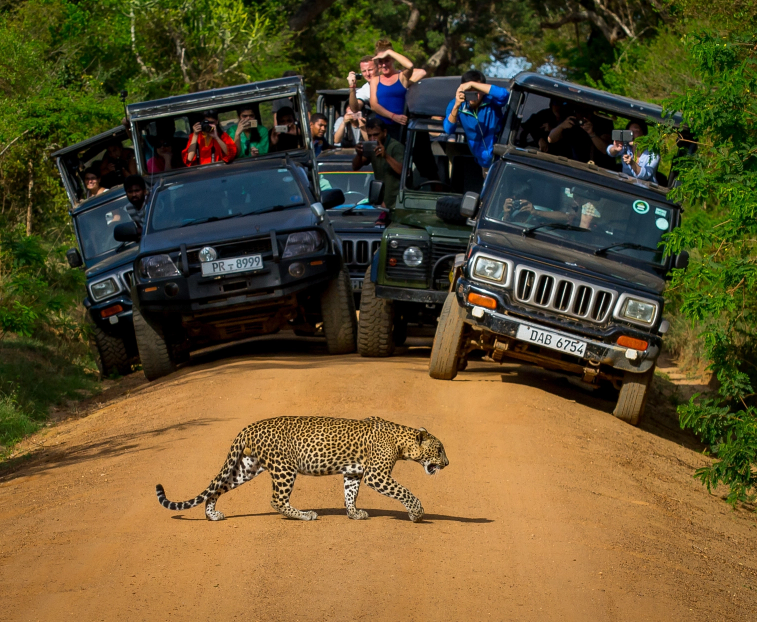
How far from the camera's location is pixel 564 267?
9.41m

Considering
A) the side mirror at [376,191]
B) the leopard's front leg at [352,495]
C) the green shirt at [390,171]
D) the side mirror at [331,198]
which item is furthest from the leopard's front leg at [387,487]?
the green shirt at [390,171]

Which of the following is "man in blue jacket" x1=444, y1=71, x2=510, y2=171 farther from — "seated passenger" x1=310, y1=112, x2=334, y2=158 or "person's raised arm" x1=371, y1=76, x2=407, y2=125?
"seated passenger" x1=310, y1=112, x2=334, y2=158

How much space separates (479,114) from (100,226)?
5820 millimetres

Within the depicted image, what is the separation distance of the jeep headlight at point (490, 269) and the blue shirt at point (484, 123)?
1948mm

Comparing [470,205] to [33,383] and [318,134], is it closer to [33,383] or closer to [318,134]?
[33,383]

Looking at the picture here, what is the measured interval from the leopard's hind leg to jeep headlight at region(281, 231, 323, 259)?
513cm

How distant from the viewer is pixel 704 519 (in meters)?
7.82

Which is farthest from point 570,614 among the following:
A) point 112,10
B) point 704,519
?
point 112,10

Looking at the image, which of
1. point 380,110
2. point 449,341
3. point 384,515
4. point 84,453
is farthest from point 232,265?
point 384,515

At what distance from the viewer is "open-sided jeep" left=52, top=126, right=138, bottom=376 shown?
1321cm

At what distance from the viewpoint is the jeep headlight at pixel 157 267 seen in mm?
11078

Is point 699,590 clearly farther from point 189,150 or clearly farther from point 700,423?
point 189,150

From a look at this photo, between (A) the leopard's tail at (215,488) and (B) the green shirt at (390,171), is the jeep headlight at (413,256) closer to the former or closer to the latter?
(B) the green shirt at (390,171)

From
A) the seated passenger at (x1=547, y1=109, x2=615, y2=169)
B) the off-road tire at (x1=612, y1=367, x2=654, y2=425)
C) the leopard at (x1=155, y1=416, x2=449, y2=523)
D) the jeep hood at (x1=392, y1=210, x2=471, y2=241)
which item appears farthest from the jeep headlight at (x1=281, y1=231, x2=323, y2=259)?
the leopard at (x1=155, y1=416, x2=449, y2=523)
